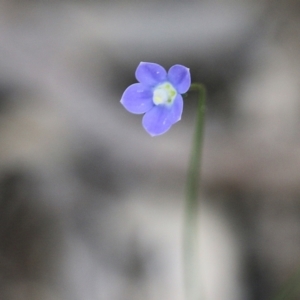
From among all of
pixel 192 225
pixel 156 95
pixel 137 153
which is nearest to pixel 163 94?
pixel 156 95

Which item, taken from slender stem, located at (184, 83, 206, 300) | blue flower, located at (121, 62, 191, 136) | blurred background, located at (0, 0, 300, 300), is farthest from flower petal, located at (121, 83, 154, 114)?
blurred background, located at (0, 0, 300, 300)

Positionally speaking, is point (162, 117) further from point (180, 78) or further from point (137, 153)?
point (137, 153)

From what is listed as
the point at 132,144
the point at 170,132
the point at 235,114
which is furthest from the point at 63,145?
the point at 235,114

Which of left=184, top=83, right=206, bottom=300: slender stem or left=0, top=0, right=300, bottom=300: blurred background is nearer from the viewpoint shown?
left=184, top=83, right=206, bottom=300: slender stem

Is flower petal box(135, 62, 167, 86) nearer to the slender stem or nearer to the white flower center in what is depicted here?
the white flower center

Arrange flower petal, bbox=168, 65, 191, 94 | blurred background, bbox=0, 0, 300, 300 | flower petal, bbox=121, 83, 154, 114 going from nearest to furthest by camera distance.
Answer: flower petal, bbox=168, 65, 191, 94 < flower petal, bbox=121, 83, 154, 114 < blurred background, bbox=0, 0, 300, 300

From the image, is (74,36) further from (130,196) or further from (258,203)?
(258,203)
